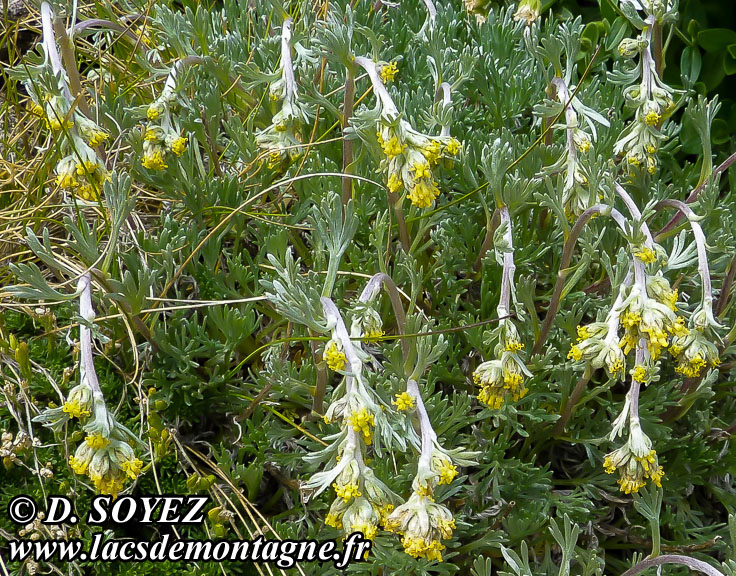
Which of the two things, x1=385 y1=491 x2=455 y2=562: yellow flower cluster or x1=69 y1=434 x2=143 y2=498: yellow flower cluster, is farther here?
x1=69 y1=434 x2=143 y2=498: yellow flower cluster

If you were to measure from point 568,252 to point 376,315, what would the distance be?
2.05 feet

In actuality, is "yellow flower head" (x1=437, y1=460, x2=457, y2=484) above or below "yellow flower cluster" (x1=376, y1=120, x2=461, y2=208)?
below

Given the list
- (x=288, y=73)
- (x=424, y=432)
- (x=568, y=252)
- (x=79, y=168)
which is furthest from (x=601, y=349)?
(x=79, y=168)

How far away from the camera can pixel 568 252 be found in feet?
6.92

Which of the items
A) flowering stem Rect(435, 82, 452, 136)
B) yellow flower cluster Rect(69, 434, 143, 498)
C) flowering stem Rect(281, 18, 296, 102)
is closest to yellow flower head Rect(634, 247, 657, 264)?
flowering stem Rect(435, 82, 452, 136)

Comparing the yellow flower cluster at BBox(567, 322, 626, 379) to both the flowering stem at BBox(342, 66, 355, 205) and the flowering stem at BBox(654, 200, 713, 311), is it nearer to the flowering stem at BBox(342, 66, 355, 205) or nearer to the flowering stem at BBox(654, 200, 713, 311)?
the flowering stem at BBox(654, 200, 713, 311)

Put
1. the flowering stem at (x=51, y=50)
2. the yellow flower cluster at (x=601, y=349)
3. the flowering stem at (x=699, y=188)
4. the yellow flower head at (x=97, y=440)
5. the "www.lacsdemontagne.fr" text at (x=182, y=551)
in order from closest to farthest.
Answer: the yellow flower head at (x=97, y=440) < the yellow flower cluster at (x=601, y=349) < the flowering stem at (x=51, y=50) < the "www.lacsdemontagne.fr" text at (x=182, y=551) < the flowering stem at (x=699, y=188)

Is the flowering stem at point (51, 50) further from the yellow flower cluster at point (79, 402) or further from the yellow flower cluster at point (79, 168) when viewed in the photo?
the yellow flower cluster at point (79, 402)

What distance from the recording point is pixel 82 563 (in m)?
2.23

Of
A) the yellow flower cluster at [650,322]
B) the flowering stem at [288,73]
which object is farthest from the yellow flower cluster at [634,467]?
the flowering stem at [288,73]

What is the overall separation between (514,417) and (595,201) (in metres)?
0.68

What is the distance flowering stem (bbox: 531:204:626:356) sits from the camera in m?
1.95

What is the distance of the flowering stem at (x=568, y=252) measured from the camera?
1.95m

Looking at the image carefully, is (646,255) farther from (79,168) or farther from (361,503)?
(79,168)
